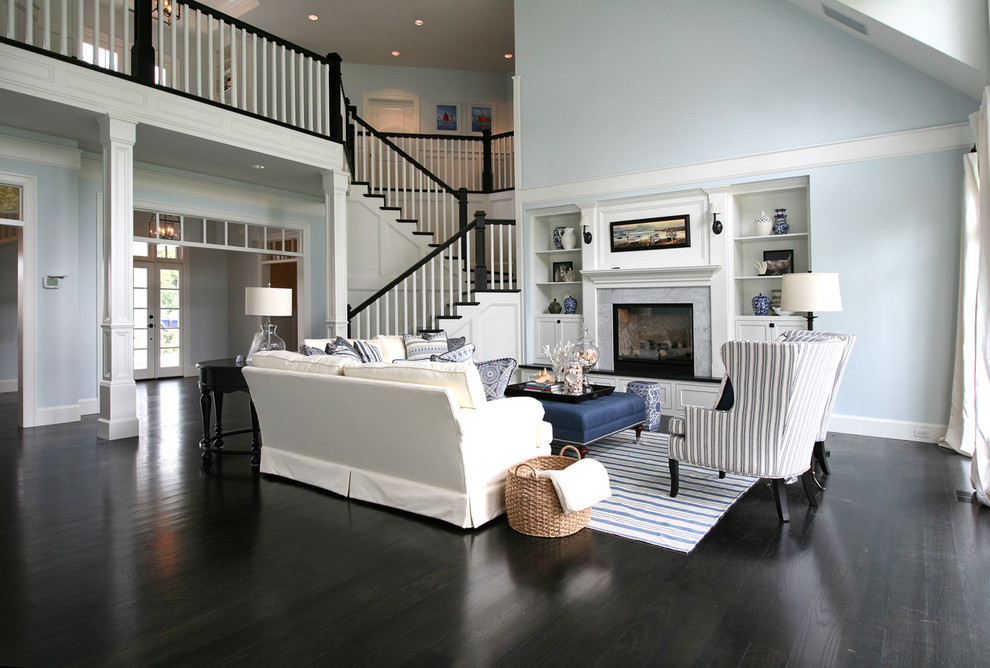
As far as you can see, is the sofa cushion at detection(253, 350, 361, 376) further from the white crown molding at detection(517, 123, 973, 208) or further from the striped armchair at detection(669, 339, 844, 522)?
the white crown molding at detection(517, 123, 973, 208)

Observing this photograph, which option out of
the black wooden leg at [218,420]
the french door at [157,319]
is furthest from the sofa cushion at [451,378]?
the french door at [157,319]

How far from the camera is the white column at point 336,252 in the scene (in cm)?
699

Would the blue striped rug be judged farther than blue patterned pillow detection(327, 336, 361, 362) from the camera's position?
No

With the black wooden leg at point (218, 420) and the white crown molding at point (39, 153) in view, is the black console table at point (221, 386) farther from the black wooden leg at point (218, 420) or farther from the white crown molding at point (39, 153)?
the white crown molding at point (39, 153)

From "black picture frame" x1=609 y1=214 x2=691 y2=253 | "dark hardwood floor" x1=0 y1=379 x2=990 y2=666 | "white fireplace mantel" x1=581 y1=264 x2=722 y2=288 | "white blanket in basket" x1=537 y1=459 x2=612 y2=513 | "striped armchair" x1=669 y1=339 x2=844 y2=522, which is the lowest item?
"dark hardwood floor" x1=0 y1=379 x2=990 y2=666

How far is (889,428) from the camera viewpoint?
5.24m

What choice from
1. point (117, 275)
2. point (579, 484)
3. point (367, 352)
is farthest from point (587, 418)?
point (117, 275)

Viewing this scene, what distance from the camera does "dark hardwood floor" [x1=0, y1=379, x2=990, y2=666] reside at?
6.50 ft

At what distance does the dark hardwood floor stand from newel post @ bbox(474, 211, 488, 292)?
408cm

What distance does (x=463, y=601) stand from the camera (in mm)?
2318

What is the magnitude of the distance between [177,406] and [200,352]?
4.09m

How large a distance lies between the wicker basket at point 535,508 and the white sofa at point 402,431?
0.50 feet

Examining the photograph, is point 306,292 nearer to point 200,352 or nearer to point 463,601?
point 200,352

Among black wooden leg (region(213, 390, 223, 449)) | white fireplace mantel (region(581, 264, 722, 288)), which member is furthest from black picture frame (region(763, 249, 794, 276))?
black wooden leg (region(213, 390, 223, 449))
